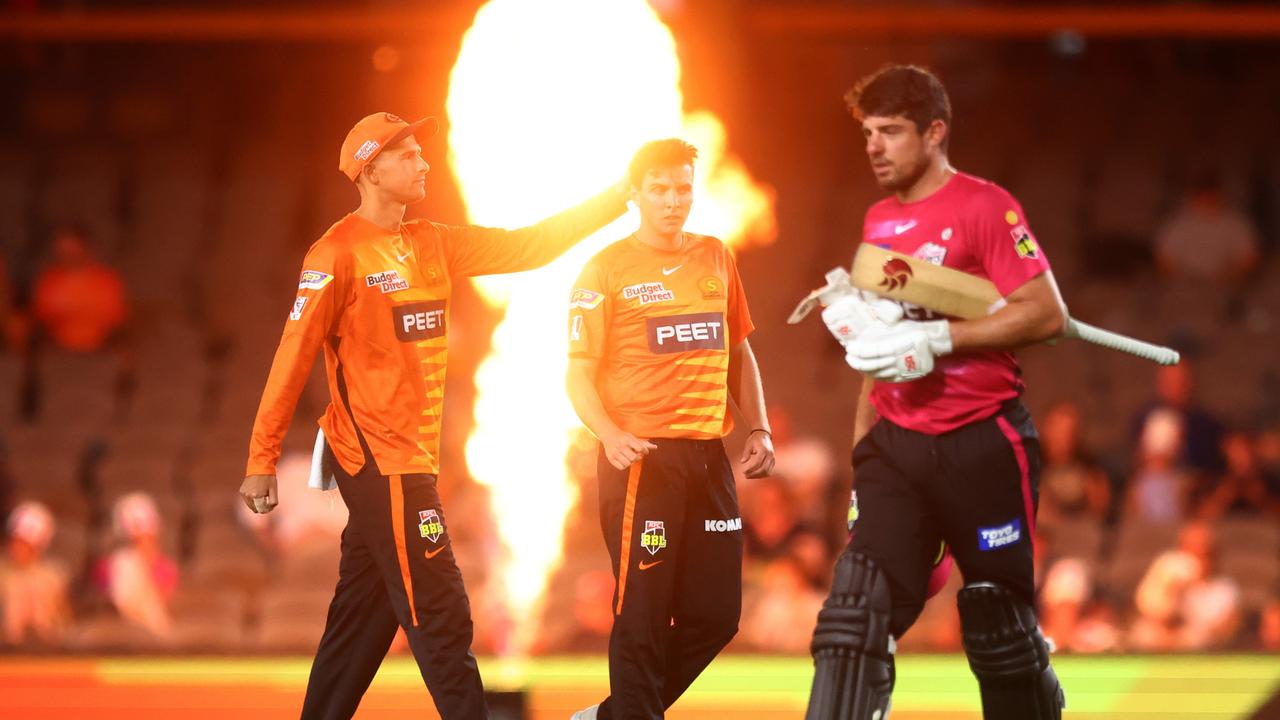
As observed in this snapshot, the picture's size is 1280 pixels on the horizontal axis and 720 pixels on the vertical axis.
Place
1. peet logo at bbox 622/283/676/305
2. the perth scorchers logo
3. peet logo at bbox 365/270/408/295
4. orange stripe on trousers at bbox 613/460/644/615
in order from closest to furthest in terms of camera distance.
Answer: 1. the perth scorchers logo
2. peet logo at bbox 365/270/408/295
3. orange stripe on trousers at bbox 613/460/644/615
4. peet logo at bbox 622/283/676/305

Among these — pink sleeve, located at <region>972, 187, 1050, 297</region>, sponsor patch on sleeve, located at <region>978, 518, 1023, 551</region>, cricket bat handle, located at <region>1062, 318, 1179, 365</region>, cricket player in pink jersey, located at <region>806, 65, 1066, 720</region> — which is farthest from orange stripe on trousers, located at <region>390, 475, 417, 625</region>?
cricket bat handle, located at <region>1062, 318, 1179, 365</region>

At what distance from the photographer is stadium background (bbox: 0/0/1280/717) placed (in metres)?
7.00

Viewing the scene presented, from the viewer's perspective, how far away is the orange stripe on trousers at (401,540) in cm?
474

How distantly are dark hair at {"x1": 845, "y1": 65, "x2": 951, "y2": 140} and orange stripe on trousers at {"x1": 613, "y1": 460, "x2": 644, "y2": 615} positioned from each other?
4.08 ft

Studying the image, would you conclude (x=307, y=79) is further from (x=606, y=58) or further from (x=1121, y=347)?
(x=1121, y=347)

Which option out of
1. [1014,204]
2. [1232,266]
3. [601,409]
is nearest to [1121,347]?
[1014,204]

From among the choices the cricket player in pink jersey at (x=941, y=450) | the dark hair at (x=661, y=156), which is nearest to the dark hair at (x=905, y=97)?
the cricket player in pink jersey at (x=941, y=450)

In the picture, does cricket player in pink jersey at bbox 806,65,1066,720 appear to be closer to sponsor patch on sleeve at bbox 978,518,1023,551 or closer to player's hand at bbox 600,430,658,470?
sponsor patch on sleeve at bbox 978,518,1023,551

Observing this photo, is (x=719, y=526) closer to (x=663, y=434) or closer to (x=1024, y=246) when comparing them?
(x=663, y=434)

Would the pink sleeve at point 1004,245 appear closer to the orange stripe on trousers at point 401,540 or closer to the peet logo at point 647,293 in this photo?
the peet logo at point 647,293

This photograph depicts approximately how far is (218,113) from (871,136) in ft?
35.7

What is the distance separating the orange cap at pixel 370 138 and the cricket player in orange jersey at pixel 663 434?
0.71 m

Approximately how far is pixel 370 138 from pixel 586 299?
2.64 feet

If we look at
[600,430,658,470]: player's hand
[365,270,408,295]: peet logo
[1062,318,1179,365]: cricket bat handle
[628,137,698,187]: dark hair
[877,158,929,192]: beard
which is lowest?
[600,430,658,470]: player's hand
